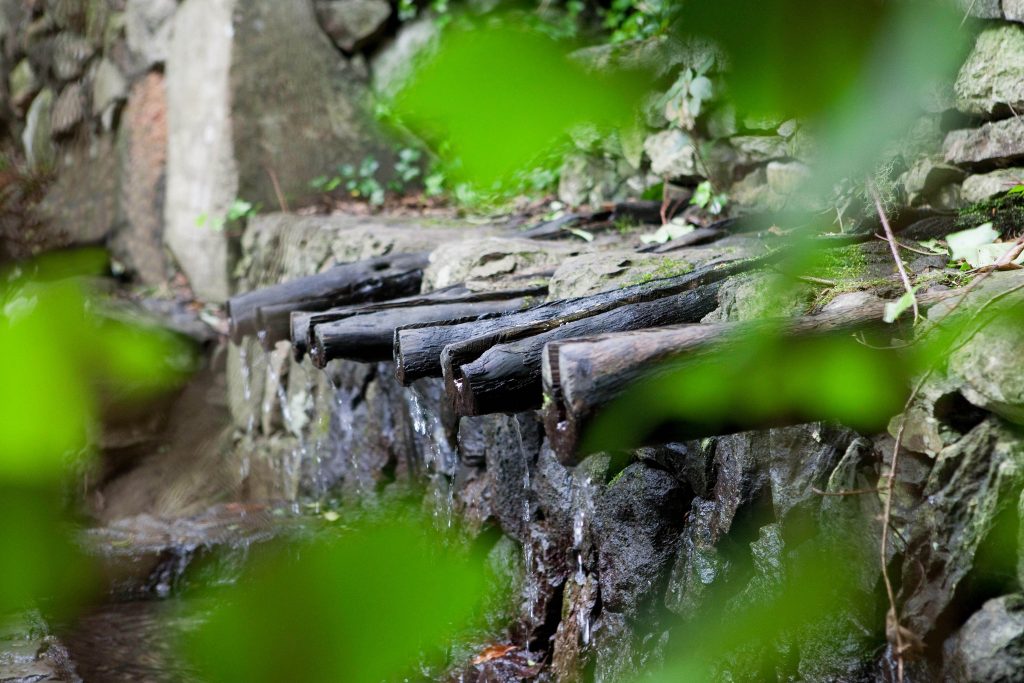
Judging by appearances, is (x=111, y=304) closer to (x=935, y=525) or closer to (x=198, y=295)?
(x=198, y=295)

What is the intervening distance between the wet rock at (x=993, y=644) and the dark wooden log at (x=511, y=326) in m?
1.06

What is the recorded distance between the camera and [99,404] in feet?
20.4

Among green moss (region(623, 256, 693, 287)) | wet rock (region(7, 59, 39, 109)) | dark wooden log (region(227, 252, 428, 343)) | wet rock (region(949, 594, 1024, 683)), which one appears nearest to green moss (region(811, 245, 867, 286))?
green moss (region(623, 256, 693, 287))

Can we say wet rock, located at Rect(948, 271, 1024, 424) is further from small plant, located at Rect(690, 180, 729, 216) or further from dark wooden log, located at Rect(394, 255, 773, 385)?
small plant, located at Rect(690, 180, 729, 216)

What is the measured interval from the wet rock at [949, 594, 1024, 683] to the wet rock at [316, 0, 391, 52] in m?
6.32

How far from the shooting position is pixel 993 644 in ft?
5.79

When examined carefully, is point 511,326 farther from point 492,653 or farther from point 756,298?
point 492,653

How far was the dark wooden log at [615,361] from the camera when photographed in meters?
1.74

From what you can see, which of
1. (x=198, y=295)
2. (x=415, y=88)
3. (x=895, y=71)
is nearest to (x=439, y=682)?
(x=895, y=71)

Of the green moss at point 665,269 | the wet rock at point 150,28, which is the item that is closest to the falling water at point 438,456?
the green moss at point 665,269

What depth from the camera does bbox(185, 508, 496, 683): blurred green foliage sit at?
3408 mm

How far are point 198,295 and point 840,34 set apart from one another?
23.3 ft

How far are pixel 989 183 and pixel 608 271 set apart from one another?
3.97 feet

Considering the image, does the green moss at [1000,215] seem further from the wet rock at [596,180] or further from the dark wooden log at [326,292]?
the wet rock at [596,180]
